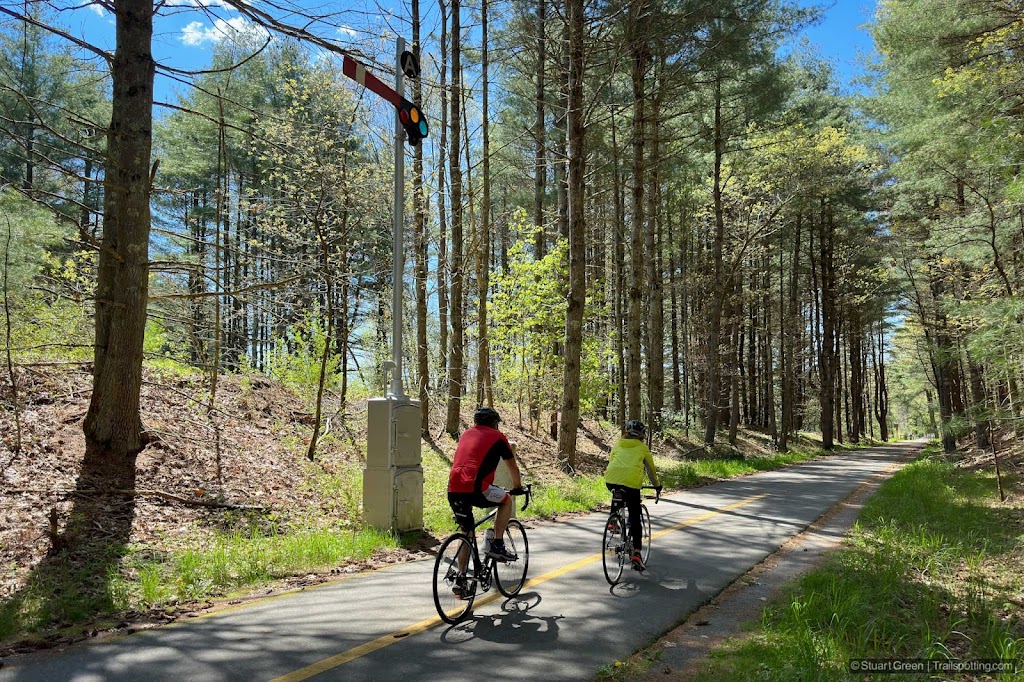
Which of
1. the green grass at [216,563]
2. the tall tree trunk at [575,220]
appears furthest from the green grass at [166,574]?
the tall tree trunk at [575,220]

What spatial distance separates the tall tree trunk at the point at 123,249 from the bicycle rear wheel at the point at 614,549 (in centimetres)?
613

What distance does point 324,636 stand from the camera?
4.79 metres

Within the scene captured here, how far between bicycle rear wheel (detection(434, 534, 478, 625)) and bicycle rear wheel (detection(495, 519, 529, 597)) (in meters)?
0.44

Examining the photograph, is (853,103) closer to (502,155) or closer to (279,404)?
(502,155)

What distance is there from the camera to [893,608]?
5613 millimetres

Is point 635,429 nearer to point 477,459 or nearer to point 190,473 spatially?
point 477,459

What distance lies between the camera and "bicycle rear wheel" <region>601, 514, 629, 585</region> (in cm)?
653

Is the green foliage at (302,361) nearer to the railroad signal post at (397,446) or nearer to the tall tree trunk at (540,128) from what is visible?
the railroad signal post at (397,446)

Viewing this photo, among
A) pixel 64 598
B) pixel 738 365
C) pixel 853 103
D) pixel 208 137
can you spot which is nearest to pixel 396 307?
pixel 64 598

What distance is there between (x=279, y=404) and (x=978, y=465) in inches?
860

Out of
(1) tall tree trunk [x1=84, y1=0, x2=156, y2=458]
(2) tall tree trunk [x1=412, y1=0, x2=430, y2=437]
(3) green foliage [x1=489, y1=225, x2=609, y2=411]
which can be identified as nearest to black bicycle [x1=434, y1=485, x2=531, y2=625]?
(1) tall tree trunk [x1=84, y1=0, x2=156, y2=458]

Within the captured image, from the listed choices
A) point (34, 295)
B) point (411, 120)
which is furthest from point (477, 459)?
point (34, 295)

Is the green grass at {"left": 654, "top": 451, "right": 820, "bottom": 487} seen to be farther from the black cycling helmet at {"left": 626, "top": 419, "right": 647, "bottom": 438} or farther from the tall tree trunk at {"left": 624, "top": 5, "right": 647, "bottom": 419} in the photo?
the black cycling helmet at {"left": 626, "top": 419, "right": 647, "bottom": 438}

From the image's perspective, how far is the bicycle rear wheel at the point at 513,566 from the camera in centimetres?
595
